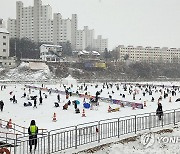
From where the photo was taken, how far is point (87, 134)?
482 inches

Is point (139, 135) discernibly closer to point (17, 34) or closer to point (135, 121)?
point (135, 121)

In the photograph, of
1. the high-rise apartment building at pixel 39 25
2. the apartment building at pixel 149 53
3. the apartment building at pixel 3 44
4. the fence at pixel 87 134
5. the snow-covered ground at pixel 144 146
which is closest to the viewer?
the fence at pixel 87 134

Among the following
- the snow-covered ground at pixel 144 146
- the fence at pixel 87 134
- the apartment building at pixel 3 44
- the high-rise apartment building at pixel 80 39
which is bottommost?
the snow-covered ground at pixel 144 146

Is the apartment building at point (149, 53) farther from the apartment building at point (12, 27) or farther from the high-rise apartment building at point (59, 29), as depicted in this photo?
the apartment building at point (12, 27)

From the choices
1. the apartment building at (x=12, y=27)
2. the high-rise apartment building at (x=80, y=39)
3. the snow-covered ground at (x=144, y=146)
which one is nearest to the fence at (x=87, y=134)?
the snow-covered ground at (x=144, y=146)

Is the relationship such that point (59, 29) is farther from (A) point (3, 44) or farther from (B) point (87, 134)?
(B) point (87, 134)

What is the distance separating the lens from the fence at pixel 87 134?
36.0 feet

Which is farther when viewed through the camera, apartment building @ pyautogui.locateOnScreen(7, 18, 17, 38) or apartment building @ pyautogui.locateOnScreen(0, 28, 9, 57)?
apartment building @ pyautogui.locateOnScreen(7, 18, 17, 38)

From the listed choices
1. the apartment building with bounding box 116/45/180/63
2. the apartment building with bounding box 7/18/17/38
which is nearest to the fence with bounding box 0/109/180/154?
the apartment building with bounding box 7/18/17/38

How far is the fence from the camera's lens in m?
11.0

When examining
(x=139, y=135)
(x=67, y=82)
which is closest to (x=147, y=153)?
(x=139, y=135)

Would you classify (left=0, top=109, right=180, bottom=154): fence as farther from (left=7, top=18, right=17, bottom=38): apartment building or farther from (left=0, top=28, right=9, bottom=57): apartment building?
(left=7, top=18, right=17, bottom=38): apartment building

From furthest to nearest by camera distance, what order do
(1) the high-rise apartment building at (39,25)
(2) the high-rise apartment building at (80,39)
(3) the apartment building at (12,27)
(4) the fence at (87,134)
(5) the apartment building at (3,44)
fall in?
(2) the high-rise apartment building at (80,39) → (1) the high-rise apartment building at (39,25) → (3) the apartment building at (12,27) → (5) the apartment building at (3,44) → (4) the fence at (87,134)

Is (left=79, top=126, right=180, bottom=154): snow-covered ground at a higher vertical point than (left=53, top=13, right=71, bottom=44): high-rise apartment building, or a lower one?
lower
